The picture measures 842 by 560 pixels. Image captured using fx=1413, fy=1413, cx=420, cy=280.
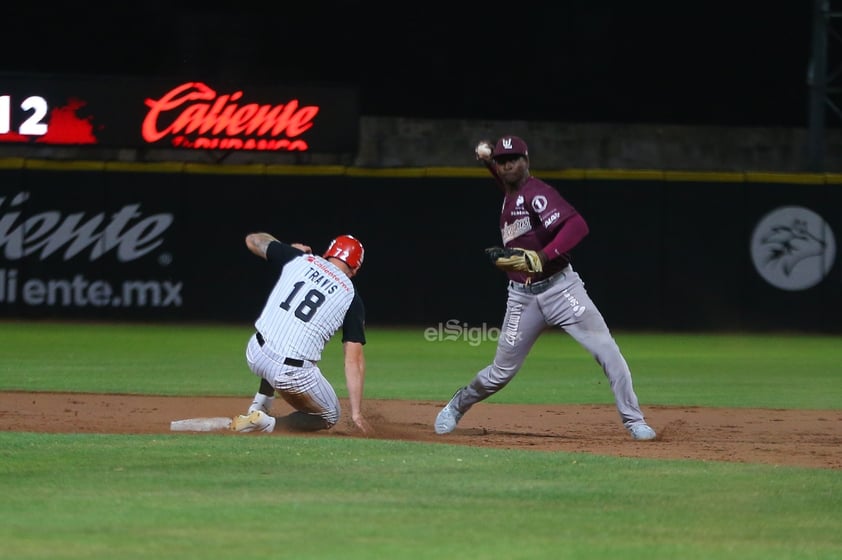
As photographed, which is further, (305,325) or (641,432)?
(641,432)

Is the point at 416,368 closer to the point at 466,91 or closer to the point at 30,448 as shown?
the point at 30,448

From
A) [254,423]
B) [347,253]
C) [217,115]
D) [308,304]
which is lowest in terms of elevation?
[254,423]

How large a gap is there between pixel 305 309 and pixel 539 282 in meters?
1.28

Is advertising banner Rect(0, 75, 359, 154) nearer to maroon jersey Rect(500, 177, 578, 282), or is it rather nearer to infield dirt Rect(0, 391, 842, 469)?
infield dirt Rect(0, 391, 842, 469)

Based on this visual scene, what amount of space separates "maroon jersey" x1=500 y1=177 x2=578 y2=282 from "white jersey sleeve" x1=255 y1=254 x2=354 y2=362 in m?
0.94

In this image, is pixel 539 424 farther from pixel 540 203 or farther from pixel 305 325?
pixel 305 325

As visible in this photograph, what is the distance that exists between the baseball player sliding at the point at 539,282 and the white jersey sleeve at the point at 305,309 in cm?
85

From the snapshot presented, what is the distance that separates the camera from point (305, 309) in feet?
24.3

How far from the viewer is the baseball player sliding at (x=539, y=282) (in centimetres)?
746

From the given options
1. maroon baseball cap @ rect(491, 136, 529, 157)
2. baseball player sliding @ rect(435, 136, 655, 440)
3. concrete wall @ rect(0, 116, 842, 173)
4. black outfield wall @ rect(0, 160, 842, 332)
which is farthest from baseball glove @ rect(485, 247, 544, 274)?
concrete wall @ rect(0, 116, 842, 173)

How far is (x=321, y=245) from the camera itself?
1797 cm

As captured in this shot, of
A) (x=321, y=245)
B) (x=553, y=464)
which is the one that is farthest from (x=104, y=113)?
(x=553, y=464)

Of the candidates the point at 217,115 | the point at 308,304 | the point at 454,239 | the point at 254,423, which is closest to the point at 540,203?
the point at 308,304

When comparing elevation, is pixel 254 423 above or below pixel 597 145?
below
